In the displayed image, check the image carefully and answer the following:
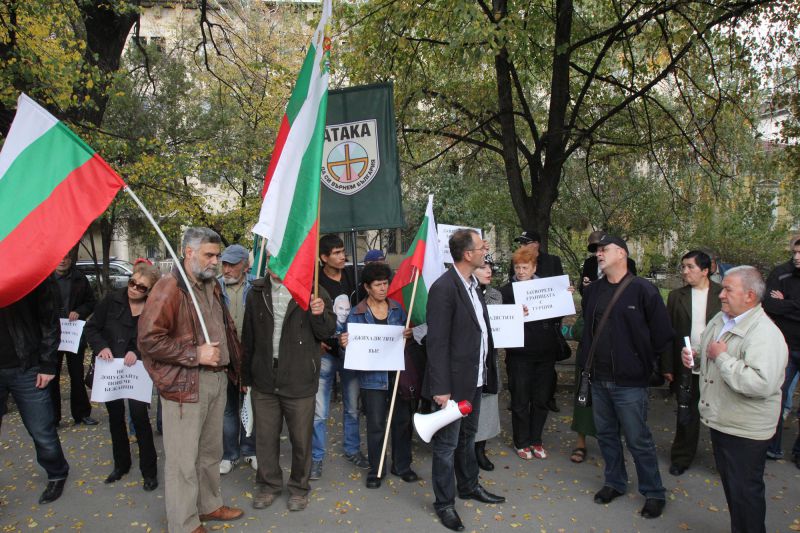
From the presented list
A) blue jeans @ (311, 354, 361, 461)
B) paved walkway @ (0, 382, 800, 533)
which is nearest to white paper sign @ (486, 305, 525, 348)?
paved walkway @ (0, 382, 800, 533)

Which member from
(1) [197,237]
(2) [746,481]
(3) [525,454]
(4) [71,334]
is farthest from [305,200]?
(4) [71,334]

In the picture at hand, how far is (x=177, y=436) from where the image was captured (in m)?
3.99

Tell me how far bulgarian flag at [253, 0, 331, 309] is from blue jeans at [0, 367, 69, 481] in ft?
7.02

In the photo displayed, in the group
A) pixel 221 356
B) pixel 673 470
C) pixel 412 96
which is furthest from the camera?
pixel 412 96

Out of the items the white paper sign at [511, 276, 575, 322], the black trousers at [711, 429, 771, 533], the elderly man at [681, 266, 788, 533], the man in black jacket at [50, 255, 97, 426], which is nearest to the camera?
the elderly man at [681, 266, 788, 533]

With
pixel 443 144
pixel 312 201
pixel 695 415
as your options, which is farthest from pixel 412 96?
pixel 695 415

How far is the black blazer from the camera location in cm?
420

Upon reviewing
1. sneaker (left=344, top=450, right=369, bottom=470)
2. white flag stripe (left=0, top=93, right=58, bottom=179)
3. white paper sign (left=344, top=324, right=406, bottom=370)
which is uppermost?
white flag stripe (left=0, top=93, right=58, bottom=179)

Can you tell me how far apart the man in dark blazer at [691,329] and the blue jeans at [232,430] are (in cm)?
377

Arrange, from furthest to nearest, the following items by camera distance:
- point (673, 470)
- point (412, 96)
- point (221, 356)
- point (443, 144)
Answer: point (443, 144), point (412, 96), point (673, 470), point (221, 356)

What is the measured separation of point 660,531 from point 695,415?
1407 millimetres

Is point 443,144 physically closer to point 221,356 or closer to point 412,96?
point 412,96

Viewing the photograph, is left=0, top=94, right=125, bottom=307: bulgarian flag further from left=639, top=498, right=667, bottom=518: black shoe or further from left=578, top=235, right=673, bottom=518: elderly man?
left=639, top=498, right=667, bottom=518: black shoe

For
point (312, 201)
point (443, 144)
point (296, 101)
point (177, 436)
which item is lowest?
point (177, 436)
